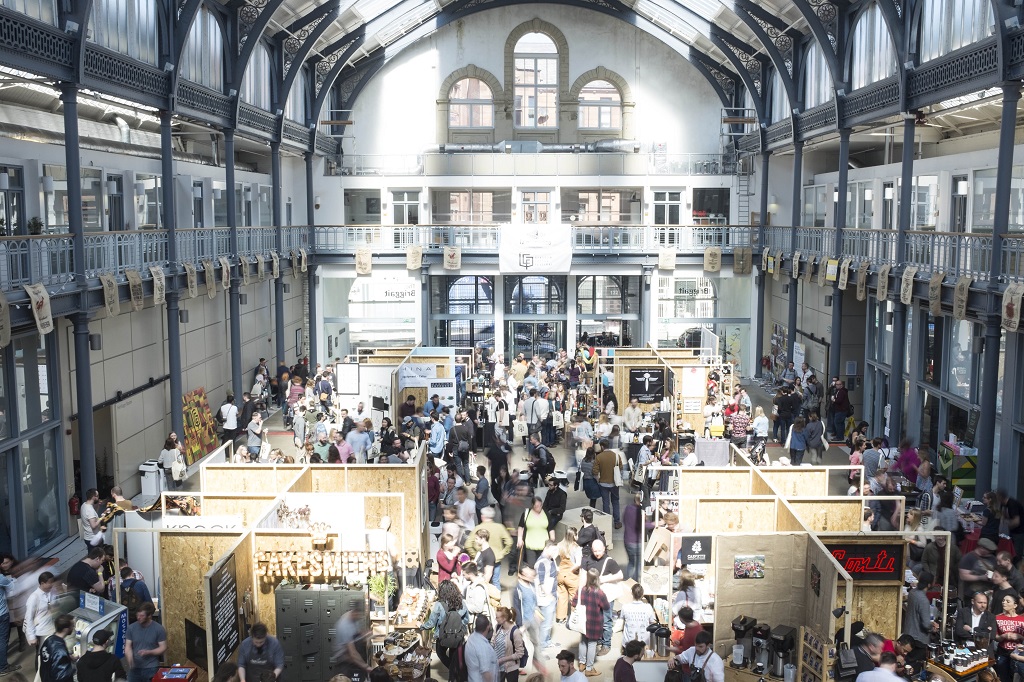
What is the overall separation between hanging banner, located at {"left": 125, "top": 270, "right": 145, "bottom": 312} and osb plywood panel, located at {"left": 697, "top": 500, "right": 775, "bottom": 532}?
11.9 meters

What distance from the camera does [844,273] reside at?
949 inches

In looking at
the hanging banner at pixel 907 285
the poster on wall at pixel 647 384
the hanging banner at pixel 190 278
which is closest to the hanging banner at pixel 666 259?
the poster on wall at pixel 647 384

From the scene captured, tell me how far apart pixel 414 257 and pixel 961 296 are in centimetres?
2054

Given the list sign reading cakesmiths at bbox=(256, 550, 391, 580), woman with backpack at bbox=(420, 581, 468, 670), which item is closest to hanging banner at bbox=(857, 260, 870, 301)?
sign reading cakesmiths at bbox=(256, 550, 391, 580)

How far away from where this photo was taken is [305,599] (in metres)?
11.8

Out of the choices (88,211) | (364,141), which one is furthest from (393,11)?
(88,211)

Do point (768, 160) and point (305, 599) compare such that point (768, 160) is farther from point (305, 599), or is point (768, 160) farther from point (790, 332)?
point (305, 599)

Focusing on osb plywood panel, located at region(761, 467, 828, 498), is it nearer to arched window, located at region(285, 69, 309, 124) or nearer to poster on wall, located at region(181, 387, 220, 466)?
poster on wall, located at region(181, 387, 220, 466)

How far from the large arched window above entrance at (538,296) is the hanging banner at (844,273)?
15.5 m

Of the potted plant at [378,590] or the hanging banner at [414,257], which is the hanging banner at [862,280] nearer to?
the potted plant at [378,590]

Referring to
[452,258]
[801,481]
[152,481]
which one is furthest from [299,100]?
[801,481]

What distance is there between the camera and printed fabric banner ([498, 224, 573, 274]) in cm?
3356

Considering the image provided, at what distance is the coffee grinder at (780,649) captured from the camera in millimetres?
11594

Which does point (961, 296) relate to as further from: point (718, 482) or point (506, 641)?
point (506, 641)
